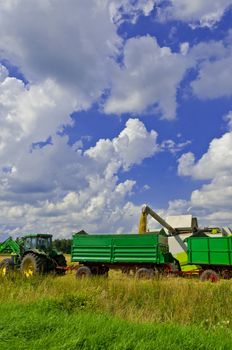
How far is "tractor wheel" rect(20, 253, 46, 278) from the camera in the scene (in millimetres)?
22172

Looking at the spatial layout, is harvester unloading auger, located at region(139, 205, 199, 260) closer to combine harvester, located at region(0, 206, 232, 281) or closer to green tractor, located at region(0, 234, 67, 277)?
combine harvester, located at region(0, 206, 232, 281)

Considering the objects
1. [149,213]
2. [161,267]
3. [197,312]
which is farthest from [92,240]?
[197,312]

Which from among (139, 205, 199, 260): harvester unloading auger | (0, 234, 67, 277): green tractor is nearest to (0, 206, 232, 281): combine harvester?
(0, 234, 67, 277): green tractor

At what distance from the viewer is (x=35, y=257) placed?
22.4m

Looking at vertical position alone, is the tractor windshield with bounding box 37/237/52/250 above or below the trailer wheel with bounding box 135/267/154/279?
above

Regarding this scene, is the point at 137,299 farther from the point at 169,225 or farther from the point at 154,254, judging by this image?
the point at 169,225

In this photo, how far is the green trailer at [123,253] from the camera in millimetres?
22547

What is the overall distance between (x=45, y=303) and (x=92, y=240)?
15026mm

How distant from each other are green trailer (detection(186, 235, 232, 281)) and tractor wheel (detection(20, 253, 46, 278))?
7.21 m

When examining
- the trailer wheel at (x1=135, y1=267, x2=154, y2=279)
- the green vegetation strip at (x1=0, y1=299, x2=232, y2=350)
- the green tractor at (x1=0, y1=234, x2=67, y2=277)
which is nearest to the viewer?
the green vegetation strip at (x1=0, y1=299, x2=232, y2=350)

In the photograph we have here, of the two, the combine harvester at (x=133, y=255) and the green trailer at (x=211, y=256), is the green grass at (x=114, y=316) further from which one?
the green trailer at (x=211, y=256)

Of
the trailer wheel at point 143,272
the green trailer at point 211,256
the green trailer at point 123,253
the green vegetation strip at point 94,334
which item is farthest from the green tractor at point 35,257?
the green vegetation strip at point 94,334

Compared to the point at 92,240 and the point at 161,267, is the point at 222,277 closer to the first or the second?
the point at 161,267

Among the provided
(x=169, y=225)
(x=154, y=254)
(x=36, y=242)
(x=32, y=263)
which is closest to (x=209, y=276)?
(x=154, y=254)
